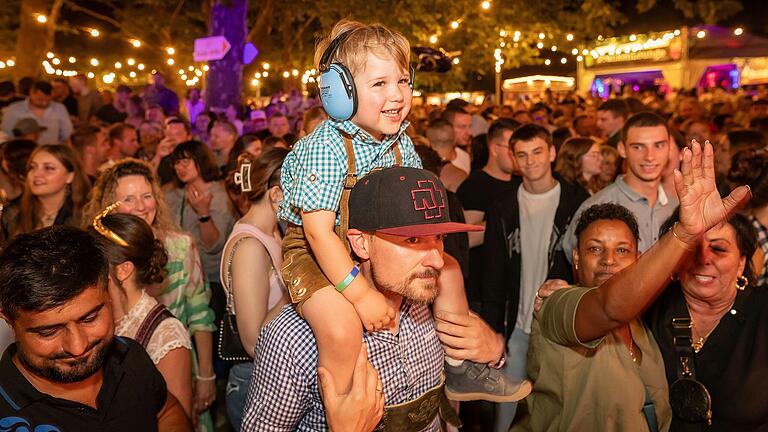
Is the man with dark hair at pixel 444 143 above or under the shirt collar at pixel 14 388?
above

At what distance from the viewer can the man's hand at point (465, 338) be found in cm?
271

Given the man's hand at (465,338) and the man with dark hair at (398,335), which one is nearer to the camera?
the man with dark hair at (398,335)

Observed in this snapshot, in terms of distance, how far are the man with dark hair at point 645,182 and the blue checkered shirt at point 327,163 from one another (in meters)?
2.62

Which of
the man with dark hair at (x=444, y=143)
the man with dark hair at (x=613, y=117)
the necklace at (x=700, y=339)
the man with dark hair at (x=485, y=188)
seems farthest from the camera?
the man with dark hair at (x=613, y=117)

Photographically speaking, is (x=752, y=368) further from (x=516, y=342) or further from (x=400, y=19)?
(x=400, y=19)

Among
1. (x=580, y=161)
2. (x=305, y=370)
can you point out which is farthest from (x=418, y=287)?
(x=580, y=161)

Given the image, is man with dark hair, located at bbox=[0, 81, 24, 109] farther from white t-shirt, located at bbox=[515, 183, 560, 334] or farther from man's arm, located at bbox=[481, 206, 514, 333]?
white t-shirt, located at bbox=[515, 183, 560, 334]

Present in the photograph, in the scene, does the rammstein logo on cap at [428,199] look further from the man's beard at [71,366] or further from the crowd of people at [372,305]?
the man's beard at [71,366]

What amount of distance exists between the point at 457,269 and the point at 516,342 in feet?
8.79

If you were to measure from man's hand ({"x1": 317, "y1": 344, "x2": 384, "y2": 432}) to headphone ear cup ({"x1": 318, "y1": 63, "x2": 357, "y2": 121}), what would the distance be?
2.81ft

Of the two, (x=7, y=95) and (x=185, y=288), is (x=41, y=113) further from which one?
(x=185, y=288)

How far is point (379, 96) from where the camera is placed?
269cm

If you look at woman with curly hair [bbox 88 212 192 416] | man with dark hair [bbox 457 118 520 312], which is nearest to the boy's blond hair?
woman with curly hair [bbox 88 212 192 416]

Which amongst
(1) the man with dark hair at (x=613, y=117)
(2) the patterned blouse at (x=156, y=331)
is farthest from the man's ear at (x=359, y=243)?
(1) the man with dark hair at (x=613, y=117)
